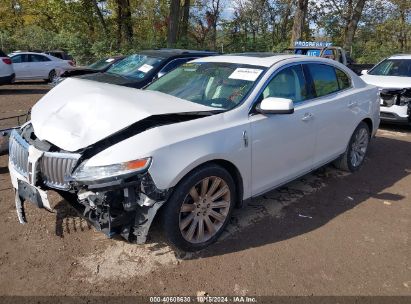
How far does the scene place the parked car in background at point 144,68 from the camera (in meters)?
7.35

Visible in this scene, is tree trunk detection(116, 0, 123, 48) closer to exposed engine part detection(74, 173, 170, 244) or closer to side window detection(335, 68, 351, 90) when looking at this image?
side window detection(335, 68, 351, 90)

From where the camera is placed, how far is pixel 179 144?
312 cm

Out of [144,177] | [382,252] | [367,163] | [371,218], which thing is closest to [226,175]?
[144,177]

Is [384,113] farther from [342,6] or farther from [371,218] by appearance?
[342,6]

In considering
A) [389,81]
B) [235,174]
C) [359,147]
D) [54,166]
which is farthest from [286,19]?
[54,166]

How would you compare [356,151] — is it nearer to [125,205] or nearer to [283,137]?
[283,137]

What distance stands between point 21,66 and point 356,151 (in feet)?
50.1

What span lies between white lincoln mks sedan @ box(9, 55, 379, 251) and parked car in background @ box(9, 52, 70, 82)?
45.8 ft

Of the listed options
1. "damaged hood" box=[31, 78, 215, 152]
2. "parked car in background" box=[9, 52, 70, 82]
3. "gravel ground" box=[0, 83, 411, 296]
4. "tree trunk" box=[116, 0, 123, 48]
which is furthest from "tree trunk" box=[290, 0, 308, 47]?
"damaged hood" box=[31, 78, 215, 152]

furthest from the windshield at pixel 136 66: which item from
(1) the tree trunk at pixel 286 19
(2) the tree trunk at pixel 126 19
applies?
(1) the tree trunk at pixel 286 19

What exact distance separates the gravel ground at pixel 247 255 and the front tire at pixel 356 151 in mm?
781

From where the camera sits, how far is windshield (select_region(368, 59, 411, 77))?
9398 mm

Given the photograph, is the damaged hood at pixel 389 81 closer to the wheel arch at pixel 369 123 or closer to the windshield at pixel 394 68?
the windshield at pixel 394 68

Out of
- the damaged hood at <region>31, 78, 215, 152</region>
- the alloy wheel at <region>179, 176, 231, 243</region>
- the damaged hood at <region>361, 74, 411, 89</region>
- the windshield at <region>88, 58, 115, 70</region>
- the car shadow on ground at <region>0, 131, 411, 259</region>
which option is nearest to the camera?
the damaged hood at <region>31, 78, 215, 152</region>
